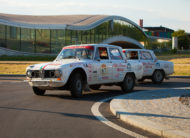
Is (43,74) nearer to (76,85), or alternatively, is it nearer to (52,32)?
(76,85)

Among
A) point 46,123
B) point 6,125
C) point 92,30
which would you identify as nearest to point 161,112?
point 46,123

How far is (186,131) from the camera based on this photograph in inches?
243

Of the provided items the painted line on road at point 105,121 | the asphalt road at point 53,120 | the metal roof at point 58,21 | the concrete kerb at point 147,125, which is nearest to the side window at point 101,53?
the asphalt road at point 53,120

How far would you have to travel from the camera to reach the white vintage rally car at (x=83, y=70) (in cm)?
1166

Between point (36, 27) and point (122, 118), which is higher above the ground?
point (36, 27)

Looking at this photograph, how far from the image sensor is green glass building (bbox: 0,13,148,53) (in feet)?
192

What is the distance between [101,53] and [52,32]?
49.0 meters

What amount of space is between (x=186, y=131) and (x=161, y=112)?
7.04ft

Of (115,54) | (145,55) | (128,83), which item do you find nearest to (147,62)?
(145,55)

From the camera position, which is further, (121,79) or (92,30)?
(92,30)

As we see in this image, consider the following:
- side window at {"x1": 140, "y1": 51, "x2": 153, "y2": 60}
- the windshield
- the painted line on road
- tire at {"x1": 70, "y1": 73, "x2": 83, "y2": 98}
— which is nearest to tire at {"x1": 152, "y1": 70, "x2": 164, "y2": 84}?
side window at {"x1": 140, "y1": 51, "x2": 153, "y2": 60}

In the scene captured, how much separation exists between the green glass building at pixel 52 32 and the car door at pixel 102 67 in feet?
152

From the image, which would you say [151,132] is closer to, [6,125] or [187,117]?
[187,117]

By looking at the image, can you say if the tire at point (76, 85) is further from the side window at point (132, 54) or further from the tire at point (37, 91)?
the side window at point (132, 54)
